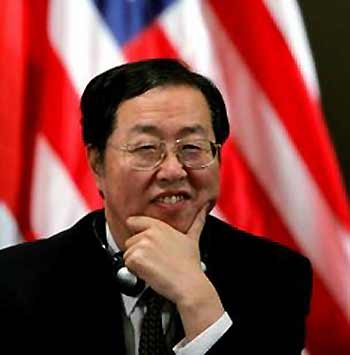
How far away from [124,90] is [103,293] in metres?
0.31

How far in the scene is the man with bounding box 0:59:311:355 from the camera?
113 centimetres

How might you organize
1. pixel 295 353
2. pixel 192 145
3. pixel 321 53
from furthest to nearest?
1. pixel 321 53
2. pixel 295 353
3. pixel 192 145

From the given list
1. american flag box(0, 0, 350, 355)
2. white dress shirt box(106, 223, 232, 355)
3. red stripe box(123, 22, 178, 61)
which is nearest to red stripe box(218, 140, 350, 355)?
american flag box(0, 0, 350, 355)

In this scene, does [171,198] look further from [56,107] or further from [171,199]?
[56,107]

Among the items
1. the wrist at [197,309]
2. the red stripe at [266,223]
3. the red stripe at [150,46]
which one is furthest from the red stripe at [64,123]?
the wrist at [197,309]

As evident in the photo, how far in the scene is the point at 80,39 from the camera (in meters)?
1.57

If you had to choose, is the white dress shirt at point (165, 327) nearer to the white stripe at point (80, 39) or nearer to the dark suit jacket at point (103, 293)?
the dark suit jacket at point (103, 293)

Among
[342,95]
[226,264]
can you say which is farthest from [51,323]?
[342,95]

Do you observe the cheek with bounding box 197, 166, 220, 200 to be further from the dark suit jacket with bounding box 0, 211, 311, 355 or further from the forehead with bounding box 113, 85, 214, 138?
the dark suit jacket with bounding box 0, 211, 311, 355

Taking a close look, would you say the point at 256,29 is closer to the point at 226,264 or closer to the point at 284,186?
the point at 284,186

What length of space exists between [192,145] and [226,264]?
0.27 meters

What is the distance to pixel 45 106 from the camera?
1561mm

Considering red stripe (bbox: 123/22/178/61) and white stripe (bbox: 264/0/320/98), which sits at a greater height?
red stripe (bbox: 123/22/178/61)

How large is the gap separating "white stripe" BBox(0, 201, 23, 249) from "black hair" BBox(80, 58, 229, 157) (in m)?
0.39
